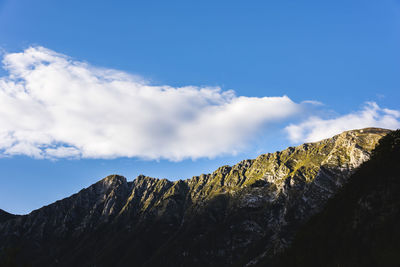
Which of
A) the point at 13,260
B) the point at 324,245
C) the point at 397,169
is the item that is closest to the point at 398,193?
the point at 397,169

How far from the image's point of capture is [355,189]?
569ft

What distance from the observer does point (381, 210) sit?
134 metres

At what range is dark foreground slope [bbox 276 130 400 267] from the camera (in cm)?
11869

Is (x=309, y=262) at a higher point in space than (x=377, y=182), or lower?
lower

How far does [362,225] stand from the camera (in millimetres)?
137875

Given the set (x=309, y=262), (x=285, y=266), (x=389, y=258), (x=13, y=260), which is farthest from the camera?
(x=285, y=266)

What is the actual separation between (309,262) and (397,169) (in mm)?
64070

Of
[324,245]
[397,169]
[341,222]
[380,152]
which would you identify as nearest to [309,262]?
[324,245]

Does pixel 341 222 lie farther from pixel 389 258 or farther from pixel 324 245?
pixel 389 258

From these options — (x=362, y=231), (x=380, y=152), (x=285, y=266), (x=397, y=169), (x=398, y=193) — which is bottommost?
(x=285, y=266)

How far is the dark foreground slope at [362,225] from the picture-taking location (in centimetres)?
11869

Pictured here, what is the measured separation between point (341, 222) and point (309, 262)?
2704 cm

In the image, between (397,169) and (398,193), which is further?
(397,169)

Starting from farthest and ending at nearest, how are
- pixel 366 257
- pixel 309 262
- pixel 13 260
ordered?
pixel 309 262
pixel 13 260
pixel 366 257
